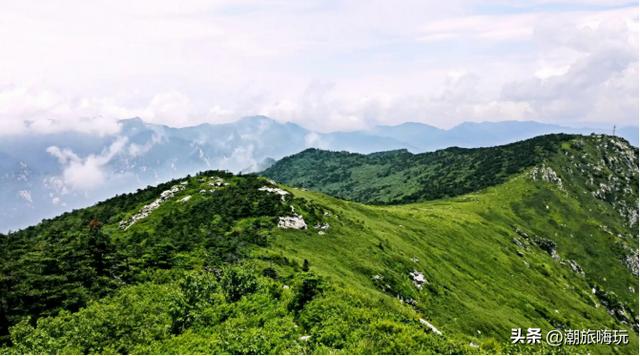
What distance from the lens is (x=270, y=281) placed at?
172 ft

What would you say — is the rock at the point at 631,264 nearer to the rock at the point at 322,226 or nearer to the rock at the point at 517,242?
the rock at the point at 517,242

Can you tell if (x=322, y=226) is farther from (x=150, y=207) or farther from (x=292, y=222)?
(x=150, y=207)

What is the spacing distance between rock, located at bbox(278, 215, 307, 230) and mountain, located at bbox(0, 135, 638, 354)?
263 millimetres

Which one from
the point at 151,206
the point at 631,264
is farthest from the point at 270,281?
the point at 631,264

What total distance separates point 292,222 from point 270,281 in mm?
32238

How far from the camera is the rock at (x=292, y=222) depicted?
83000 millimetres

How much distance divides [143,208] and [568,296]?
118 m

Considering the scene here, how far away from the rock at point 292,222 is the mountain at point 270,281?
26 centimetres

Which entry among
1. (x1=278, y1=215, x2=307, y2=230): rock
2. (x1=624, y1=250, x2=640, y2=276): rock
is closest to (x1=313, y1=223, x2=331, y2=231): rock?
(x1=278, y1=215, x2=307, y2=230): rock

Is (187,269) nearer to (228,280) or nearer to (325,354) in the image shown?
(228,280)

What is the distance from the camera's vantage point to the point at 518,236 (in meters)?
→ 171

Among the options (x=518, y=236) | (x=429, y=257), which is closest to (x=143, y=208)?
(x=429, y=257)

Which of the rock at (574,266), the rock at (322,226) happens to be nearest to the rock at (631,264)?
the rock at (574,266)

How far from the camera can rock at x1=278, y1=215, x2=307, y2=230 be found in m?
83.0
